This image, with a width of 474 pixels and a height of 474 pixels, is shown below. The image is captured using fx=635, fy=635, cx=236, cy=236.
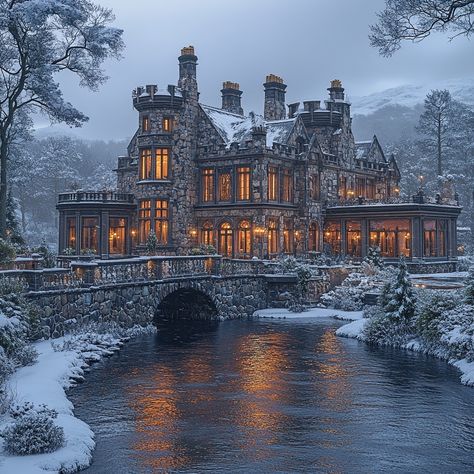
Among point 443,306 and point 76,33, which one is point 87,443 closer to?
point 443,306

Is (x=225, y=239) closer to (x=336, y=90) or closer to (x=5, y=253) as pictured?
(x=336, y=90)

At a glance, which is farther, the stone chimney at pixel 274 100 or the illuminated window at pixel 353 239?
the stone chimney at pixel 274 100

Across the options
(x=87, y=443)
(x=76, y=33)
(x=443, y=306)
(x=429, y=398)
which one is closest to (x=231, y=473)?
(x=87, y=443)

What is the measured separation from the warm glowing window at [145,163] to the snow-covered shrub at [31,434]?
34.7 metres

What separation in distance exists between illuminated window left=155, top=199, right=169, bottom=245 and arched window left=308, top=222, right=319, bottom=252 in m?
11.3

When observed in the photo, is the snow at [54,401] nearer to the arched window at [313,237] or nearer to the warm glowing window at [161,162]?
the warm glowing window at [161,162]

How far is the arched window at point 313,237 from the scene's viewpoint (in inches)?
1939

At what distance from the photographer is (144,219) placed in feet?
151

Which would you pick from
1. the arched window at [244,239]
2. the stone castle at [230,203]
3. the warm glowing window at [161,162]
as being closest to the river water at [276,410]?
the arched window at [244,239]

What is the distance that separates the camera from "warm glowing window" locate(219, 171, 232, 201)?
4616 centimetres

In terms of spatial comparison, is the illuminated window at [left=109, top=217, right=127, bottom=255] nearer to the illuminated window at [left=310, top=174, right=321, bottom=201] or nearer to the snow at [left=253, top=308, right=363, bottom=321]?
the illuminated window at [left=310, top=174, right=321, bottom=201]

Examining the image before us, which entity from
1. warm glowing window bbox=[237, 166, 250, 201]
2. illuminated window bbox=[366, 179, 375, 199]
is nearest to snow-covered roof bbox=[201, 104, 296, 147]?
warm glowing window bbox=[237, 166, 250, 201]

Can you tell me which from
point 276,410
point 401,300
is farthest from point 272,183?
point 276,410

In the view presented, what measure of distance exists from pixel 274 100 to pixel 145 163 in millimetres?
15077
